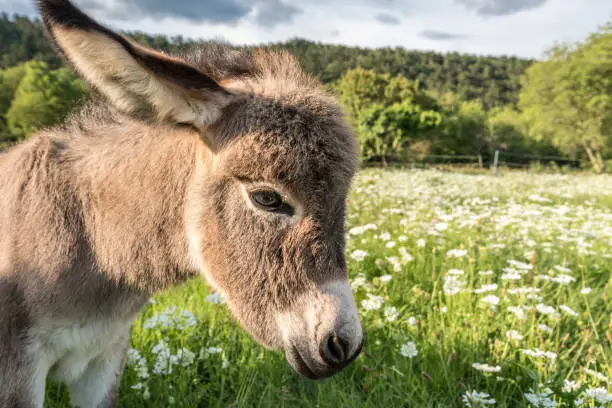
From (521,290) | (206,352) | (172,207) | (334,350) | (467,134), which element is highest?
(172,207)

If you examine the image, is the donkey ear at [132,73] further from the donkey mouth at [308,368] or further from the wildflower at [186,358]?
the wildflower at [186,358]

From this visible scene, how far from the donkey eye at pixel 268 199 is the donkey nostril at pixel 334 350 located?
0.53 metres

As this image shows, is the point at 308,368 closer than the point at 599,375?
Yes

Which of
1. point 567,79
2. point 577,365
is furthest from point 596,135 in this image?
point 577,365

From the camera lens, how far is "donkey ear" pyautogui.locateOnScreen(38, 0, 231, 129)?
1.38 m

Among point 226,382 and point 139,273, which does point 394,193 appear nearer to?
point 226,382

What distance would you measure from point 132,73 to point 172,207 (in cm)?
57

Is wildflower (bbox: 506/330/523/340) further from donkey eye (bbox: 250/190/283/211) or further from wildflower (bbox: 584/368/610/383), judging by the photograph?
donkey eye (bbox: 250/190/283/211)

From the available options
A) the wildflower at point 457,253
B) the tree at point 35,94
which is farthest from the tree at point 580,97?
the tree at point 35,94

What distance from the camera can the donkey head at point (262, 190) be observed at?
152 cm

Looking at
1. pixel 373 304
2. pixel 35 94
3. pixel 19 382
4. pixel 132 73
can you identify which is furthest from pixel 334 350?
pixel 35 94

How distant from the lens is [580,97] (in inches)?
1558

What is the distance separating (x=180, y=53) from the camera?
217cm

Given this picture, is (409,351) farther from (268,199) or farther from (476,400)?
(268,199)
